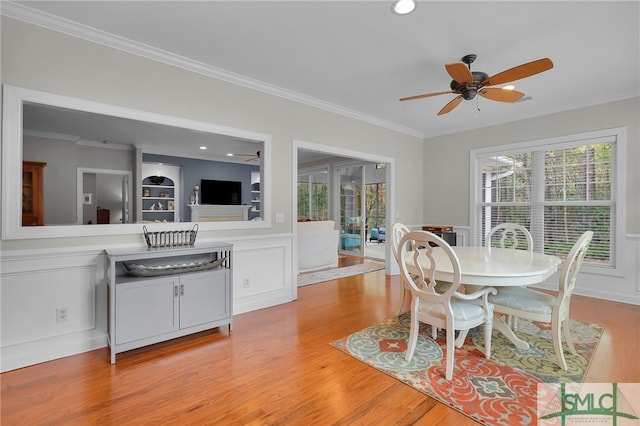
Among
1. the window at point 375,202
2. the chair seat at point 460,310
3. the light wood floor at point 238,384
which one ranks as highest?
the window at point 375,202

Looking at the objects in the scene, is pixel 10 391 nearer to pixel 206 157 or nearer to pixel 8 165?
pixel 8 165

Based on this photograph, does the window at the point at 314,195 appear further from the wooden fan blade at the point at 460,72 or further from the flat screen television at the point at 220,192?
the wooden fan blade at the point at 460,72

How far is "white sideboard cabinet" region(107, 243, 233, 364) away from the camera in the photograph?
2.39 meters

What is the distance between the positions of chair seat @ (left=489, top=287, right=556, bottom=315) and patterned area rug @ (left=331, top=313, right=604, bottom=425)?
40cm

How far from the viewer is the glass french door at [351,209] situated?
7.40 m

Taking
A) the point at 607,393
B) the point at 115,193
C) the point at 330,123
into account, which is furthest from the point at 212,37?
the point at 115,193

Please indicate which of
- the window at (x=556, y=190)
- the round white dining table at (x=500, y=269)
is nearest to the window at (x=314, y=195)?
the window at (x=556, y=190)

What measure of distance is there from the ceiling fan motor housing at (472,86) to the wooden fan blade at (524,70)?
4.8 inches

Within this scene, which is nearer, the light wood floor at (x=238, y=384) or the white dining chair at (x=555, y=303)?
the light wood floor at (x=238, y=384)

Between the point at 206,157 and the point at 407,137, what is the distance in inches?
217

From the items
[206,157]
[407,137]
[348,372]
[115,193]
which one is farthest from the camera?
[206,157]

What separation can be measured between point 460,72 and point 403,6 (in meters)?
0.70

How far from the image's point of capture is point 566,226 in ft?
14.3

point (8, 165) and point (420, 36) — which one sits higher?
point (420, 36)
